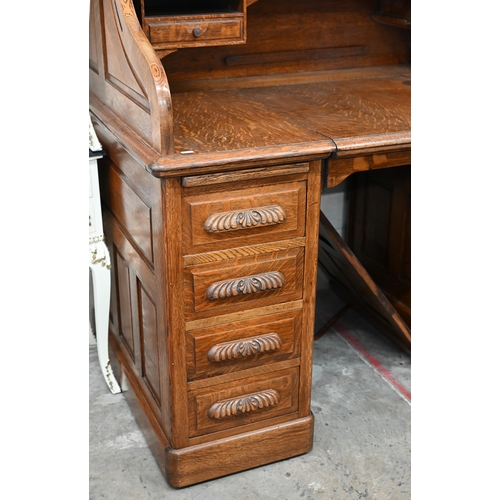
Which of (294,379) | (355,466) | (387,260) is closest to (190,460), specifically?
(294,379)

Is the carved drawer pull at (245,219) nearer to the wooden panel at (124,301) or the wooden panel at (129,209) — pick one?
the wooden panel at (129,209)

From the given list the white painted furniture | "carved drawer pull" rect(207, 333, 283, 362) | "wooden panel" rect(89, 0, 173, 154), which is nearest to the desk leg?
the white painted furniture

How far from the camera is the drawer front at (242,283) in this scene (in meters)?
1.89

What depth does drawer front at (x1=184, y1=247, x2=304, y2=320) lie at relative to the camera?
74.4 inches

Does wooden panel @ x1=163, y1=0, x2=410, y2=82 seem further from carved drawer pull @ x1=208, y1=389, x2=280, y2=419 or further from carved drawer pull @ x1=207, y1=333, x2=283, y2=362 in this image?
carved drawer pull @ x1=208, y1=389, x2=280, y2=419

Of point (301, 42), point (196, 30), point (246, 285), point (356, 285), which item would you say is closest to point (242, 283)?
point (246, 285)

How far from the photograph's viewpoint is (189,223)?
1.81m

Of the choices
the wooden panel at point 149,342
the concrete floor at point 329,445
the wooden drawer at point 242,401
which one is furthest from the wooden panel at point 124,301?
the wooden drawer at point 242,401

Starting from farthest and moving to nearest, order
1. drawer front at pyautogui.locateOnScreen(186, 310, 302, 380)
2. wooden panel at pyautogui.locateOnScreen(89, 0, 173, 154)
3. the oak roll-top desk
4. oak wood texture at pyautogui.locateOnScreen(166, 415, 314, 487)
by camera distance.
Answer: oak wood texture at pyautogui.locateOnScreen(166, 415, 314, 487), drawer front at pyautogui.locateOnScreen(186, 310, 302, 380), the oak roll-top desk, wooden panel at pyautogui.locateOnScreen(89, 0, 173, 154)

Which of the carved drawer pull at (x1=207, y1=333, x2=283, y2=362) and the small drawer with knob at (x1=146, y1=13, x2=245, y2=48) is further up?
the small drawer with knob at (x1=146, y1=13, x2=245, y2=48)

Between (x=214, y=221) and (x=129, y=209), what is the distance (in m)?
0.44

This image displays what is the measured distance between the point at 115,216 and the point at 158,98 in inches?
30.3

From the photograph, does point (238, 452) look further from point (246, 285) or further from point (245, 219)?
point (245, 219)
